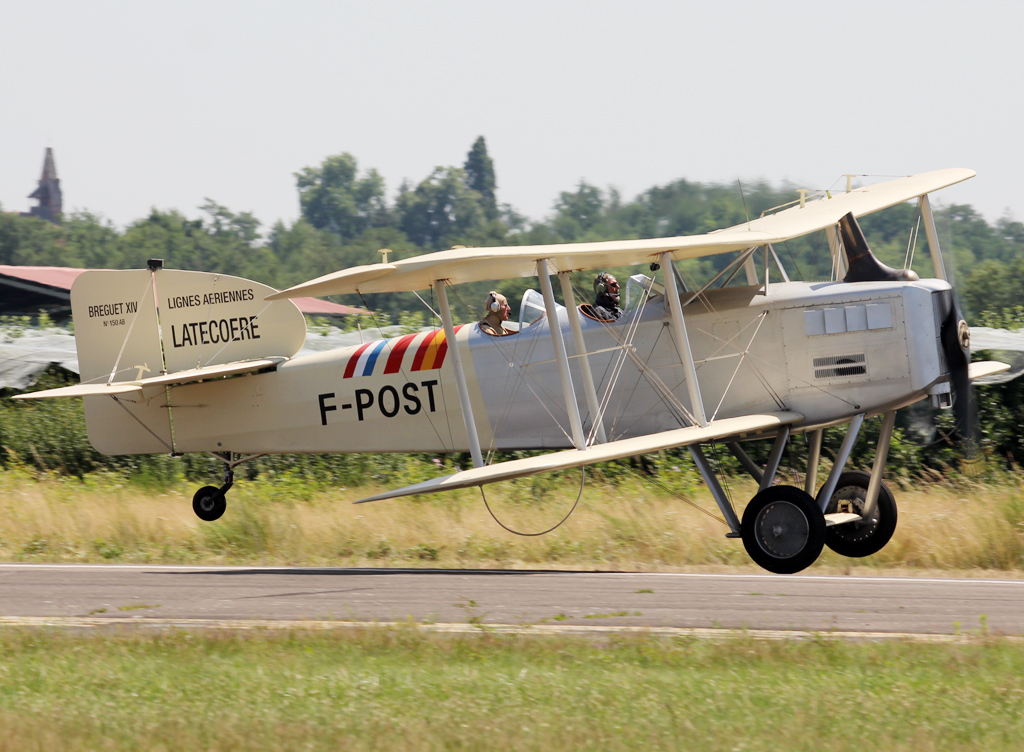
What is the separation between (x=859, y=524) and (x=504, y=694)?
21.9 feet

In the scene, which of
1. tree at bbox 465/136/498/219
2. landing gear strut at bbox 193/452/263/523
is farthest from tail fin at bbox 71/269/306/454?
tree at bbox 465/136/498/219

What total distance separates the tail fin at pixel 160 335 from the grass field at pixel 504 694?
20.5ft

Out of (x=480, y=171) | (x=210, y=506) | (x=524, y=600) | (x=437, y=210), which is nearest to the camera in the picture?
(x=524, y=600)

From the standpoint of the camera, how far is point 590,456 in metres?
9.52

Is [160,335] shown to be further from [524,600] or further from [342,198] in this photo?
[342,198]

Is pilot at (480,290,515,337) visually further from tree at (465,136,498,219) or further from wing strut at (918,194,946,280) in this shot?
tree at (465,136,498,219)

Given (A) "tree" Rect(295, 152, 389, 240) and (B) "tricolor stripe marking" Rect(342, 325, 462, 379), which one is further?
(A) "tree" Rect(295, 152, 389, 240)

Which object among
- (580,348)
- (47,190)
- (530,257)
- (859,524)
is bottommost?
(859,524)

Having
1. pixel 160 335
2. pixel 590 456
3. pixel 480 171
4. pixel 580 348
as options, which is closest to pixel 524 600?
pixel 590 456

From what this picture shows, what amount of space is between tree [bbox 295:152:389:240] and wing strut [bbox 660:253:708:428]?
2840 inches

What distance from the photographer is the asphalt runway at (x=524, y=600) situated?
25.6ft

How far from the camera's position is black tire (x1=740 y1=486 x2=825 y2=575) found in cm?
968

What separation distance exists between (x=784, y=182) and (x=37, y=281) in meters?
20.8

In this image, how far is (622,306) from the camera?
11469mm
